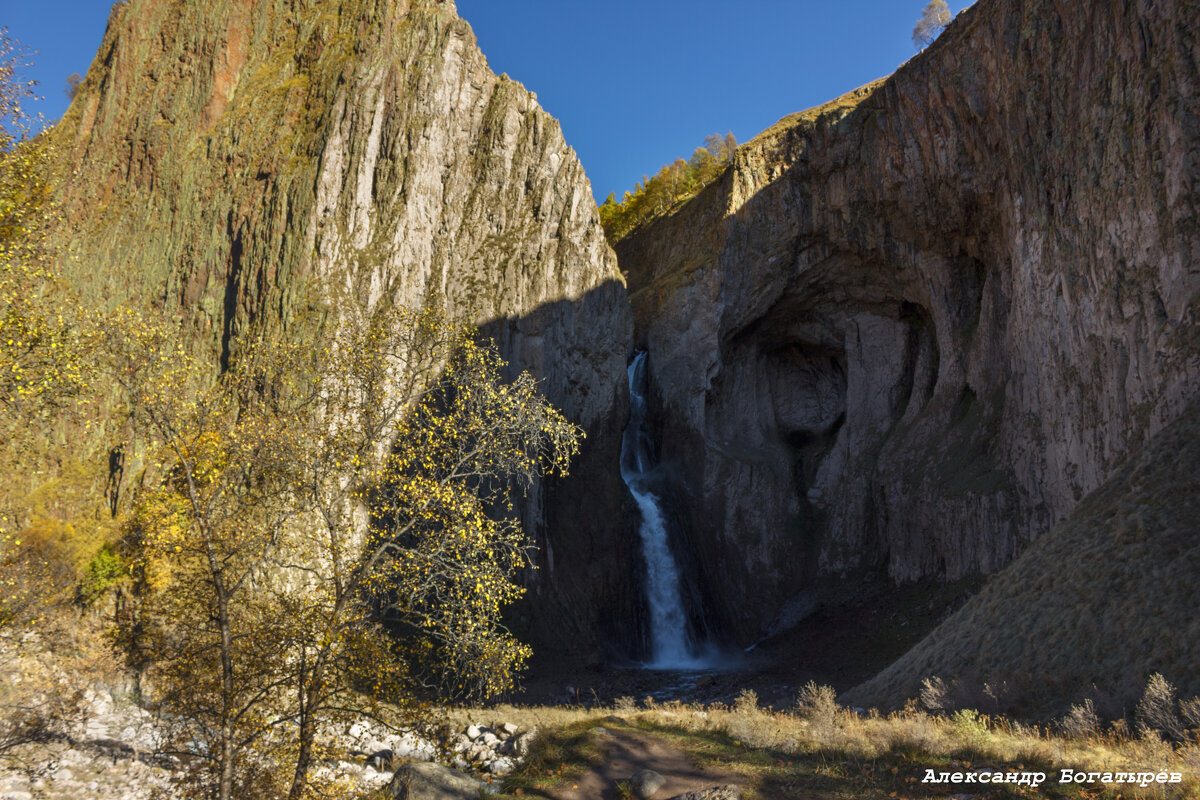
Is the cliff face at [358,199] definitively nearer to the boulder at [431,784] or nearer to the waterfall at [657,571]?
the waterfall at [657,571]

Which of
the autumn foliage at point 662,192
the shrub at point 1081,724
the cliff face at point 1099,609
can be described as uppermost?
the autumn foliage at point 662,192

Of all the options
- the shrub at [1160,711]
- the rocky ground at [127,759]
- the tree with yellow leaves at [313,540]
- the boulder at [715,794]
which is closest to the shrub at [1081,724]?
the shrub at [1160,711]

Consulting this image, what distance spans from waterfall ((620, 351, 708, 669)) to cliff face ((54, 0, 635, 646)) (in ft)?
7.90

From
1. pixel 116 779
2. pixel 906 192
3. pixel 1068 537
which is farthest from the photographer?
pixel 906 192

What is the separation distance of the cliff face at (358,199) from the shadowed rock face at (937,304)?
8366mm

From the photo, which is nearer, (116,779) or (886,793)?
(886,793)

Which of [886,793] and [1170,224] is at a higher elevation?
[1170,224]

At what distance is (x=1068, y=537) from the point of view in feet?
58.1

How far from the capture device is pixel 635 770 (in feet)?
37.3

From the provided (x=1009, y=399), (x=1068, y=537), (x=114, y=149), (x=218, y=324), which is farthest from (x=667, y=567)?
(x=114, y=149)

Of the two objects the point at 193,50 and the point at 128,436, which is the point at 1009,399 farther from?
the point at 193,50

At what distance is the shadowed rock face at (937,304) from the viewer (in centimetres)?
2044

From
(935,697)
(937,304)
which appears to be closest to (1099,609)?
(935,697)

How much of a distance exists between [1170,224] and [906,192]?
53.5 feet
